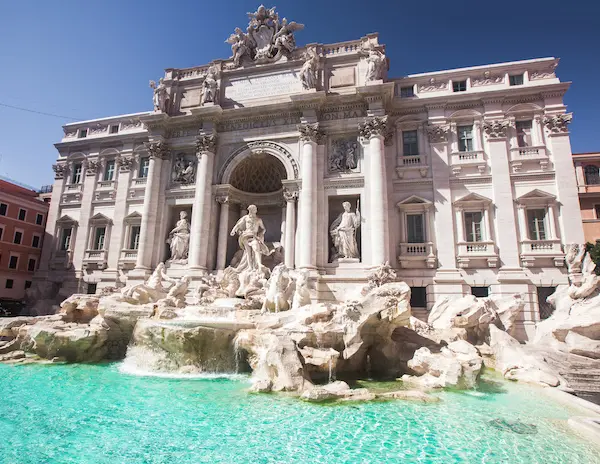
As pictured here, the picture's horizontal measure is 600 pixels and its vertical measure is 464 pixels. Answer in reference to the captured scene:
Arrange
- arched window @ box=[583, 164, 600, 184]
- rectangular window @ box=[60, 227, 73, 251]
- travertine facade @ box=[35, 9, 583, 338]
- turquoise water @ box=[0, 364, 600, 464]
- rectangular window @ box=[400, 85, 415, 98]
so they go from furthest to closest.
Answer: arched window @ box=[583, 164, 600, 184]
rectangular window @ box=[60, 227, 73, 251]
rectangular window @ box=[400, 85, 415, 98]
travertine facade @ box=[35, 9, 583, 338]
turquoise water @ box=[0, 364, 600, 464]

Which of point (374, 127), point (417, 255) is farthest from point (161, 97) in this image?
point (417, 255)

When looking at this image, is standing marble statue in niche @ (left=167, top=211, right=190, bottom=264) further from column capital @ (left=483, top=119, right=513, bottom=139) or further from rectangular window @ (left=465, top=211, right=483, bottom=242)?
column capital @ (left=483, top=119, right=513, bottom=139)

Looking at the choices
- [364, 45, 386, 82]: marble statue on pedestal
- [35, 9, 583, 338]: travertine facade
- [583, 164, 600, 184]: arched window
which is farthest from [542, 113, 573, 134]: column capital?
[583, 164, 600, 184]: arched window

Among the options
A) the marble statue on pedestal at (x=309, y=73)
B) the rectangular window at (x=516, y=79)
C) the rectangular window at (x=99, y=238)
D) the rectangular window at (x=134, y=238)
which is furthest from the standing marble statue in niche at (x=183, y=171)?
the rectangular window at (x=516, y=79)

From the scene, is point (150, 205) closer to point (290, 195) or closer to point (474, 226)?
point (290, 195)

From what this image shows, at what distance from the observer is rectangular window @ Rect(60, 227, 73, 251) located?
23.1 m

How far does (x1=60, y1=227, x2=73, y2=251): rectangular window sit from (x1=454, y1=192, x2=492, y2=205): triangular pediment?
2329 cm

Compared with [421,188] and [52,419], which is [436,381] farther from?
[421,188]

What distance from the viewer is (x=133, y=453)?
4.88 m

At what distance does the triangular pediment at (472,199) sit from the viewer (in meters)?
17.0

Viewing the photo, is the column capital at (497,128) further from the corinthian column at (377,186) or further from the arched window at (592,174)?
the arched window at (592,174)

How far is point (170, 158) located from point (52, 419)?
1723 cm

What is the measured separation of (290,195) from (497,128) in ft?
35.0

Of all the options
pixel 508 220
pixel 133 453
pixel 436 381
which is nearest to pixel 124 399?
pixel 133 453
